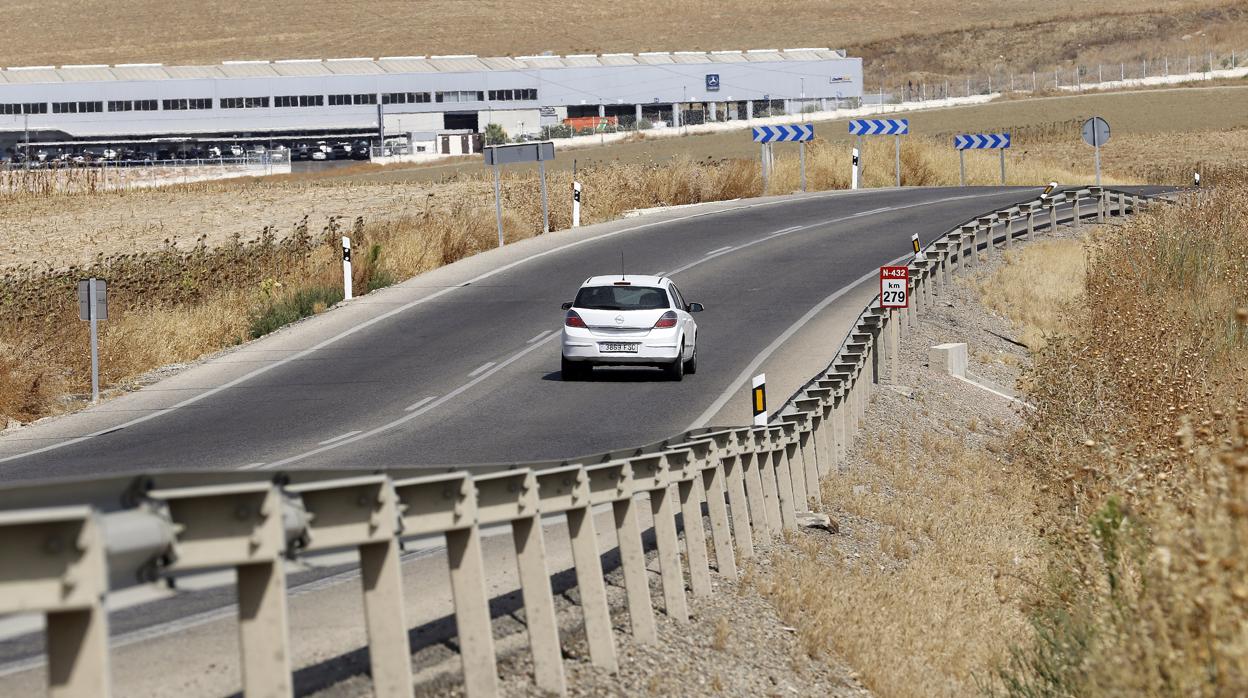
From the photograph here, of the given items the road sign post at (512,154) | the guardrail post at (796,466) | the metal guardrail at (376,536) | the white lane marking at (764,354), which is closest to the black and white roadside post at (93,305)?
the white lane marking at (764,354)

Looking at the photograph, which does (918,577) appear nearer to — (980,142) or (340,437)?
(340,437)

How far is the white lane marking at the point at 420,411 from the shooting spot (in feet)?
53.9

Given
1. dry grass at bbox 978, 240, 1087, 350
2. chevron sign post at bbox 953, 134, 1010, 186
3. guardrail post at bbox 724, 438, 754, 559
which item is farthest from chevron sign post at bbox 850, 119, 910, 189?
guardrail post at bbox 724, 438, 754, 559

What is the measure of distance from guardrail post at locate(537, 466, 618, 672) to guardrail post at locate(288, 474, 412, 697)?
1.90 metres

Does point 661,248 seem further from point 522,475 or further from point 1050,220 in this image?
point 522,475

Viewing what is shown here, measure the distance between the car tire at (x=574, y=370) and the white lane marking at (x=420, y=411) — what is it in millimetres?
1135

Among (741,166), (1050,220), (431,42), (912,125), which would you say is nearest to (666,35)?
(431,42)

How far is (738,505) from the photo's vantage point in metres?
11.6

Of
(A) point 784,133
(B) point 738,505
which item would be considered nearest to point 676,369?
(B) point 738,505

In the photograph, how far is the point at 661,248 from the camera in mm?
37875

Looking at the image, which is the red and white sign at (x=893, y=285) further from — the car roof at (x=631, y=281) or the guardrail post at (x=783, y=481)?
the guardrail post at (x=783, y=481)

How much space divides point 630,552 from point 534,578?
1.42 metres

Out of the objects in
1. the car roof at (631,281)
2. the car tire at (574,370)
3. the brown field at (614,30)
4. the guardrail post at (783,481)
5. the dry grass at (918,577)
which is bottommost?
the dry grass at (918,577)

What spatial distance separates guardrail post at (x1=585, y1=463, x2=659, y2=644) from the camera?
884 centimetres
